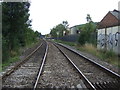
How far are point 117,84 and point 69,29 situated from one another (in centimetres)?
12002

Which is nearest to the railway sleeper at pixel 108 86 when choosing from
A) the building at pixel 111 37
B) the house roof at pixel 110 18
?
the building at pixel 111 37

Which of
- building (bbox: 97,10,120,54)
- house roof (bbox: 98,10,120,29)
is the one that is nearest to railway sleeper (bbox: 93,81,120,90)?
building (bbox: 97,10,120,54)

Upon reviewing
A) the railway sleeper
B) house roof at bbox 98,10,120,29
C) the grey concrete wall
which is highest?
house roof at bbox 98,10,120,29

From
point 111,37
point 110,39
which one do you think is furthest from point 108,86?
point 110,39

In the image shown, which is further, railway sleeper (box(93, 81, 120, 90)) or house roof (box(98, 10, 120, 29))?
house roof (box(98, 10, 120, 29))

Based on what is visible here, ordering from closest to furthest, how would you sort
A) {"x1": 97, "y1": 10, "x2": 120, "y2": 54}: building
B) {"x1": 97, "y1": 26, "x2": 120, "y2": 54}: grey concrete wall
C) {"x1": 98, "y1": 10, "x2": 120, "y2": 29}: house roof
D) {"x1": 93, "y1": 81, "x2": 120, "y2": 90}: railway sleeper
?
{"x1": 93, "y1": 81, "x2": 120, "y2": 90}: railway sleeper < {"x1": 97, "y1": 26, "x2": 120, "y2": 54}: grey concrete wall < {"x1": 97, "y1": 10, "x2": 120, "y2": 54}: building < {"x1": 98, "y1": 10, "x2": 120, "y2": 29}: house roof

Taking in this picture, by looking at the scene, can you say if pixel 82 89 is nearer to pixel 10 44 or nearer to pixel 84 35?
pixel 10 44

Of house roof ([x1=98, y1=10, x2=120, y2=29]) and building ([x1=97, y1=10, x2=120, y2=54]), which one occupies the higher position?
house roof ([x1=98, y1=10, x2=120, y2=29])

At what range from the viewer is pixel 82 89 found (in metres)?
6.73

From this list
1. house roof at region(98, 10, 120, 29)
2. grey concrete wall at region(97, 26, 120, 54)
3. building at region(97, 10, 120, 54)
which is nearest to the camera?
grey concrete wall at region(97, 26, 120, 54)

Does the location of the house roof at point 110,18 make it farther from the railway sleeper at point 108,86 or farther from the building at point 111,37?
the railway sleeper at point 108,86

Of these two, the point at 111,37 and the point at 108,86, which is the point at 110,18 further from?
the point at 108,86

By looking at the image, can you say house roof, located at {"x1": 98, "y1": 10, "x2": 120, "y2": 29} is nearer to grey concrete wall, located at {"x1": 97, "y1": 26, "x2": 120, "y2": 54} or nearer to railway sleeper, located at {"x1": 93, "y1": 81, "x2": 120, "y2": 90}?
grey concrete wall, located at {"x1": 97, "y1": 26, "x2": 120, "y2": 54}

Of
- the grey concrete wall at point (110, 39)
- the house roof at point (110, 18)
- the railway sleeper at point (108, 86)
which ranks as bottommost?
the railway sleeper at point (108, 86)
